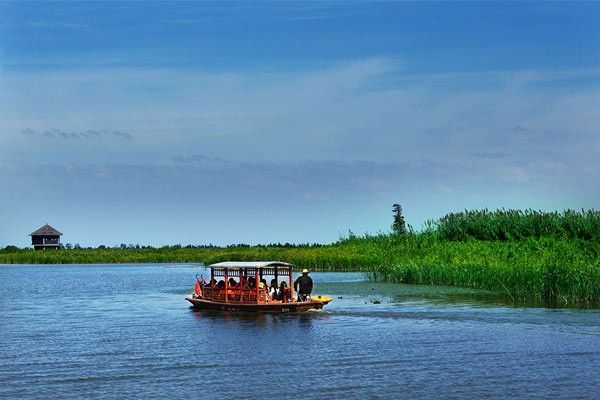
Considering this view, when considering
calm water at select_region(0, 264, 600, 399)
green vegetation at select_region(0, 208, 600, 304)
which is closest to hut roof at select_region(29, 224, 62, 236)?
green vegetation at select_region(0, 208, 600, 304)

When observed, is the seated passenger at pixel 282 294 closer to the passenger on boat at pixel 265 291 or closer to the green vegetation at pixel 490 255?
the passenger on boat at pixel 265 291

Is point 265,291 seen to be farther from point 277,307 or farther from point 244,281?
point 244,281

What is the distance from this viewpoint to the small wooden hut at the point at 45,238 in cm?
13875

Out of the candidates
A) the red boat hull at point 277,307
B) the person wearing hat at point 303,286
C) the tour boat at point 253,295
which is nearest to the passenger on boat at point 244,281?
the tour boat at point 253,295

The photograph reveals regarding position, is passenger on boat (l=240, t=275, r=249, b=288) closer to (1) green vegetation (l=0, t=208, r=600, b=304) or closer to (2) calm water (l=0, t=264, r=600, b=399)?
(2) calm water (l=0, t=264, r=600, b=399)

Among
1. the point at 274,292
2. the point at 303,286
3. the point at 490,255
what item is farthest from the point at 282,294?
the point at 490,255

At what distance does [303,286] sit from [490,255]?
18630mm

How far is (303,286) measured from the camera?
3597 cm

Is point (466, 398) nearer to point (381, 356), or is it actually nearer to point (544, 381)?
point (544, 381)

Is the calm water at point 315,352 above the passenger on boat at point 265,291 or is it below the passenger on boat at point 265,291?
below

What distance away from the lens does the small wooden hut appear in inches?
5463

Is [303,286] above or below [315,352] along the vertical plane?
above

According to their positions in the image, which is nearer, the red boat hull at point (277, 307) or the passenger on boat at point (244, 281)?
the red boat hull at point (277, 307)

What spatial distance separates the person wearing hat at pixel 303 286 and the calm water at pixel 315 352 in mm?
1002
